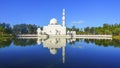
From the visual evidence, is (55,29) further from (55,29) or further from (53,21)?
(53,21)

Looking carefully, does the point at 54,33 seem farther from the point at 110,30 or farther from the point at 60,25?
the point at 110,30

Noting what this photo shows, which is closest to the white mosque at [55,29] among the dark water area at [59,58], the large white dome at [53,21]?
the large white dome at [53,21]

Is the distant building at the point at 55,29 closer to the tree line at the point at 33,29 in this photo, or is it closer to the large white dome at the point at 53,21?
the large white dome at the point at 53,21

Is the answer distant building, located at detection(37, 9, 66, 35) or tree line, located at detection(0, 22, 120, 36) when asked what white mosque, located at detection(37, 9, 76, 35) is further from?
tree line, located at detection(0, 22, 120, 36)

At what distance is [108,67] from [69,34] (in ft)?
216

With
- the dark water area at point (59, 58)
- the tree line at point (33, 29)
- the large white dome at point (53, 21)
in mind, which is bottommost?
the dark water area at point (59, 58)

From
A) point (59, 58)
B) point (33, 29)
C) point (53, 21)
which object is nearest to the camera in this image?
point (59, 58)

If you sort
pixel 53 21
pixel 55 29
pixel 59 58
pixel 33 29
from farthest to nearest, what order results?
pixel 33 29 → pixel 53 21 → pixel 55 29 → pixel 59 58

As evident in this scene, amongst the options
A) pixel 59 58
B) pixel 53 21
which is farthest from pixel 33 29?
pixel 59 58

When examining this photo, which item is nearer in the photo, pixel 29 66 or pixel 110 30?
pixel 29 66

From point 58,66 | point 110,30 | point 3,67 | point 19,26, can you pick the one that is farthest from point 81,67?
point 19,26

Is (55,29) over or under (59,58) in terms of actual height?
over

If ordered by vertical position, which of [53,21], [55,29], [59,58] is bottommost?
[59,58]

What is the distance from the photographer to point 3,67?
13.9 m
